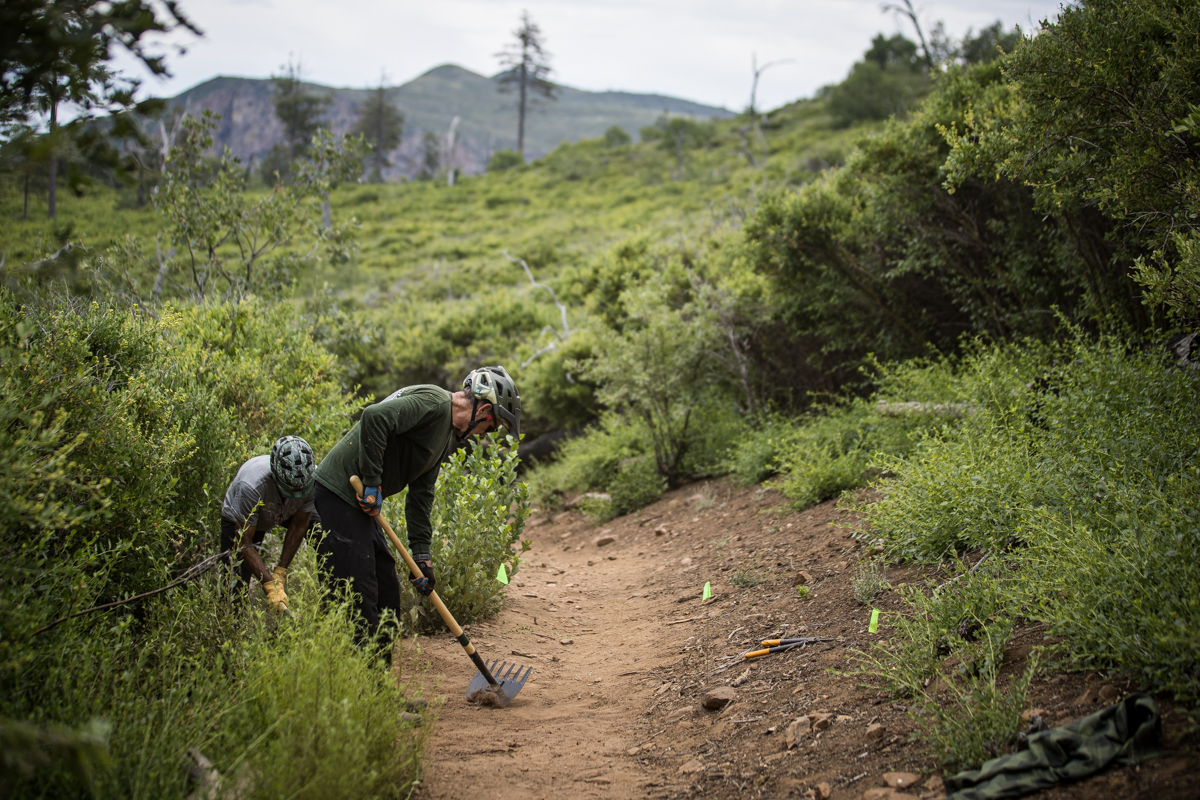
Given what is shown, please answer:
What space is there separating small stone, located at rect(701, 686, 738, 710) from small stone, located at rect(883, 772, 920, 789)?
126 centimetres

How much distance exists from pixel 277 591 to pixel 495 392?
5.77ft

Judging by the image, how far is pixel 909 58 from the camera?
125 feet

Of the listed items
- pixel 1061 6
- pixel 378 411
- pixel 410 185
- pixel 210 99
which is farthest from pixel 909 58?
pixel 210 99

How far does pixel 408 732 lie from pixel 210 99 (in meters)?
120

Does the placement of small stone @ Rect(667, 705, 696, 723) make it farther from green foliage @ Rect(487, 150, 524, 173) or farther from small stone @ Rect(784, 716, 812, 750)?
green foliage @ Rect(487, 150, 524, 173)

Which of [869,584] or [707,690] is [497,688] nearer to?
[707,690]

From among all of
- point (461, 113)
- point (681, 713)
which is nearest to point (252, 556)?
point (681, 713)

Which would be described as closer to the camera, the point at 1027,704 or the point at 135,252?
the point at 1027,704

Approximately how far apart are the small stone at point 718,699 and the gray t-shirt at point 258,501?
8.73 ft

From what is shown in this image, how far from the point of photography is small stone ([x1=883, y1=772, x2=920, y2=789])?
2.71 meters

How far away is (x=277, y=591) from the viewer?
4.12 meters

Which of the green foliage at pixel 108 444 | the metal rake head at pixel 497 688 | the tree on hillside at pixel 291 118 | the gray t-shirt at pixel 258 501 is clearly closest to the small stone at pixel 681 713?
the metal rake head at pixel 497 688

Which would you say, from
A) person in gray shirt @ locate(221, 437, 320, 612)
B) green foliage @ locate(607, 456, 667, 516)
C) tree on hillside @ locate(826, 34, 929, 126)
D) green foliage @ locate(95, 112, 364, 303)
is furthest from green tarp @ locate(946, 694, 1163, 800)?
tree on hillside @ locate(826, 34, 929, 126)

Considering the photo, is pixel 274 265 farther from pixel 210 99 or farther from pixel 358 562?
pixel 210 99
